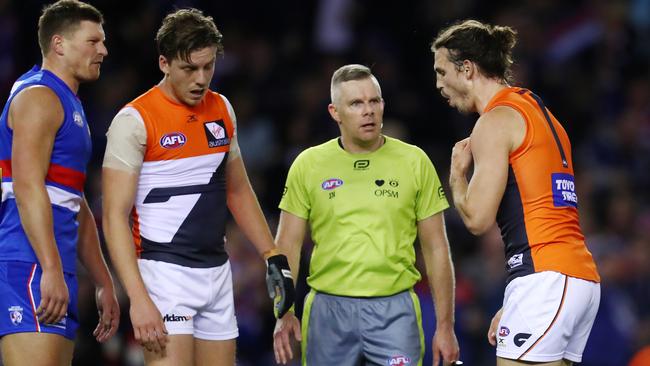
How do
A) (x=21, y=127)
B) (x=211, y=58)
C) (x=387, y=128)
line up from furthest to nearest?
(x=387, y=128) → (x=211, y=58) → (x=21, y=127)

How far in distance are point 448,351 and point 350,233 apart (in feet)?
2.62

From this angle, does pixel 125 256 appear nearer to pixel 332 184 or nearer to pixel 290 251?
pixel 290 251

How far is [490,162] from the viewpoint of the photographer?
17.1 ft

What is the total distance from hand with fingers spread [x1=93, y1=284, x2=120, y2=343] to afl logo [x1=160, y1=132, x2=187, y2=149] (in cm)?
86

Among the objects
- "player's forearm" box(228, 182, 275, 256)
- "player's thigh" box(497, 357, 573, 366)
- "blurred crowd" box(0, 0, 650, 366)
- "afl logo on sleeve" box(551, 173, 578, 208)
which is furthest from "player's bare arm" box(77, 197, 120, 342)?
"blurred crowd" box(0, 0, 650, 366)

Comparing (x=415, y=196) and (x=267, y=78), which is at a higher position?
(x=267, y=78)

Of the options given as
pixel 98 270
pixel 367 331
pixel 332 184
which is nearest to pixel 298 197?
pixel 332 184

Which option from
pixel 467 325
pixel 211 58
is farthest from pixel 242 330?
pixel 211 58

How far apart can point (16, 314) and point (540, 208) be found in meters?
2.46

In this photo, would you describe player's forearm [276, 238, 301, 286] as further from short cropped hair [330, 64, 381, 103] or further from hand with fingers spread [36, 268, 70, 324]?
hand with fingers spread [36, 268, 70, 324]

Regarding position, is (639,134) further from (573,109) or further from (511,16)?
(511,16)

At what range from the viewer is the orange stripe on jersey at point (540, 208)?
17.2 feet

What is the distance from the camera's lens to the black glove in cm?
581

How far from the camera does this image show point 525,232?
17.4ft
